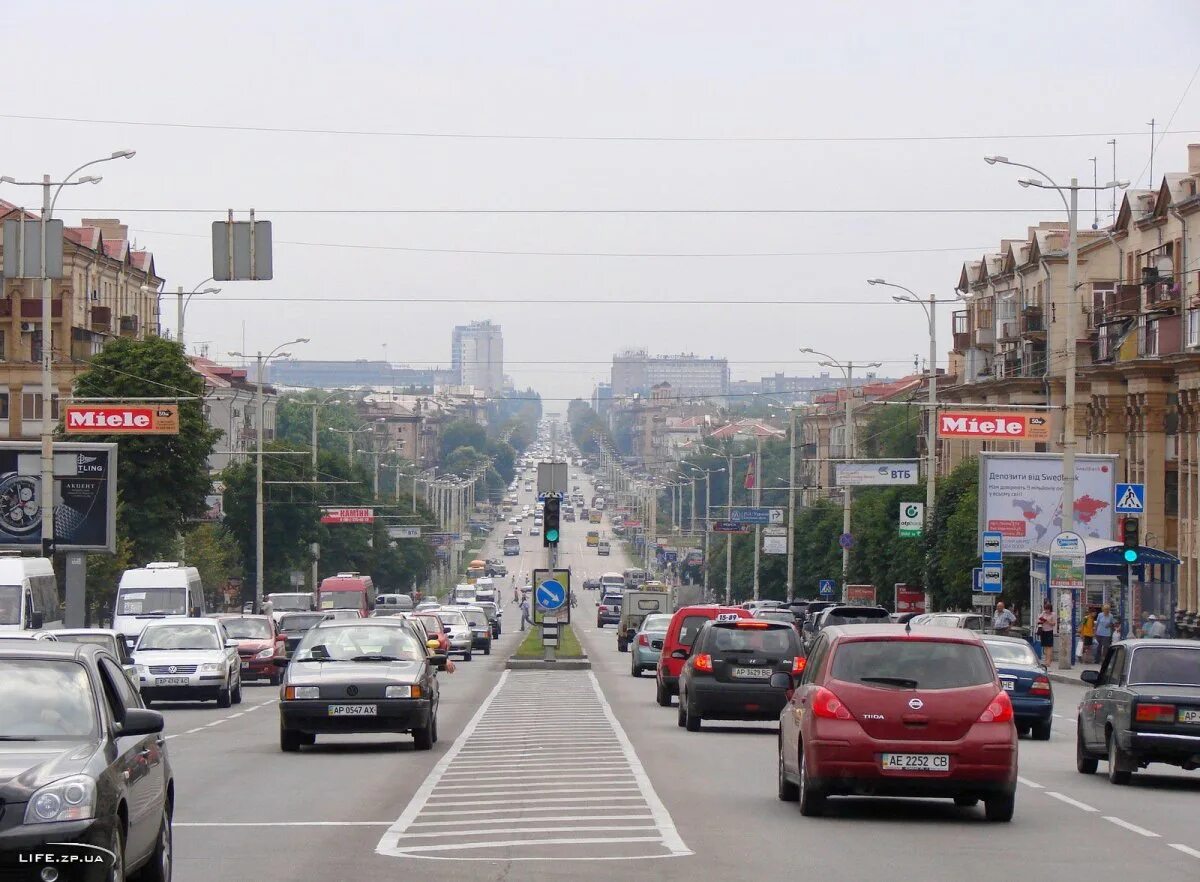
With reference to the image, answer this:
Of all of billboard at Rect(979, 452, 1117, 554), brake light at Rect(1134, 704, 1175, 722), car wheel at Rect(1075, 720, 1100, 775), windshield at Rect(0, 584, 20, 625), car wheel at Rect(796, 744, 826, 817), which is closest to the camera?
car wheel at Rect(796, 744, 826, 817)

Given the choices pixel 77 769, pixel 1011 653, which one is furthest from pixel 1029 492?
pixel 77 769

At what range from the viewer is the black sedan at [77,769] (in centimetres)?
915

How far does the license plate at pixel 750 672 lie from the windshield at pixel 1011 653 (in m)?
3.04

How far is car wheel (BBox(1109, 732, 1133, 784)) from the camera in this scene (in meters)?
20.6

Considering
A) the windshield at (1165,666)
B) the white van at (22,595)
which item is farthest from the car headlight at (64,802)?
the white van at (22,595)

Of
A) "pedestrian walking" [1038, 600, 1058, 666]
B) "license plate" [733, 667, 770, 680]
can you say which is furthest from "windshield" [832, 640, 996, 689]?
"pedestrian walking" [1038, 600, 1058, 666]

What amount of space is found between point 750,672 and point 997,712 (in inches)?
464

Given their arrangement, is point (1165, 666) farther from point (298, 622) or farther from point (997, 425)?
point (997, 425)

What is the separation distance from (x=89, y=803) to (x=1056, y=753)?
60.4ft

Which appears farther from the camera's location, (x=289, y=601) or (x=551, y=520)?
(x=289, y=601)

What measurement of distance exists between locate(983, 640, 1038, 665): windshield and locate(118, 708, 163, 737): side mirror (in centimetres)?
1865

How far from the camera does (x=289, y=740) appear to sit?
79.6ft

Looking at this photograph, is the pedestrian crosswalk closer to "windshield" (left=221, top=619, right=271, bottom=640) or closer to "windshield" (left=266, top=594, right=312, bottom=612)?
"windshield" (left=221, top=619, right=271, bottom=640)

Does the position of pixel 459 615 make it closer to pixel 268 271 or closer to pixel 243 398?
pixel 268 271
